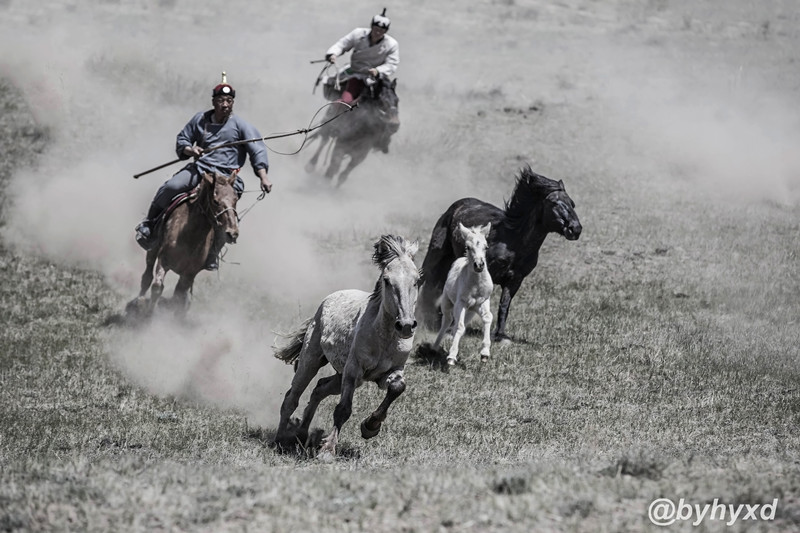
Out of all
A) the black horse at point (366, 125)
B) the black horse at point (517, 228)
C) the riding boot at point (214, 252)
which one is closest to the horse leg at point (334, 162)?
the black horse at point (366, 125)

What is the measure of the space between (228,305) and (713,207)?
39.0 ft

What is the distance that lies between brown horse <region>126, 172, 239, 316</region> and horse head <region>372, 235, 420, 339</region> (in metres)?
5.16

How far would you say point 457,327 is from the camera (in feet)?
45.4

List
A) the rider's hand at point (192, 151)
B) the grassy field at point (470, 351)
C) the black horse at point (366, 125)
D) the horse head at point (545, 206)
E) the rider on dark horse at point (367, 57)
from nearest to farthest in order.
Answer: the grassy field at point (470, 351) → the rider's hand at point (192, 151) → the horse head at point (545, 206) → the rider on dark horse at point (367, 57) → the black horse at point (366, 125)

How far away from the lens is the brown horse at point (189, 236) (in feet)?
45.5

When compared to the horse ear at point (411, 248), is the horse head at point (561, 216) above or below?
above

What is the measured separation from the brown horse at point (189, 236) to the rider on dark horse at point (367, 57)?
21.0 feet

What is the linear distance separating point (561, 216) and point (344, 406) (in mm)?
6692

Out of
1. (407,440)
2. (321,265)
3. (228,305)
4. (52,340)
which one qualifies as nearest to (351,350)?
(407,440)

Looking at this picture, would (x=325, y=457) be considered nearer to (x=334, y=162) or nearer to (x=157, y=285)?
(x=157, y=285)

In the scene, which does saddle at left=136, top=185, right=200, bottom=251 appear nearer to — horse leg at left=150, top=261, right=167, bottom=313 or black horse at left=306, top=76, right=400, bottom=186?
horse leg at left=150, top=261, right=167, bottom=313

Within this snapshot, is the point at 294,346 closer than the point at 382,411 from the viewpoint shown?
No

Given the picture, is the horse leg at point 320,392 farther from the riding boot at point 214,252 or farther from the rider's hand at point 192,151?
the rider's hand at point 192,151

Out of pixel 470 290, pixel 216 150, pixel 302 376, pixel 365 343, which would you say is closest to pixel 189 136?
pixel 216 150
